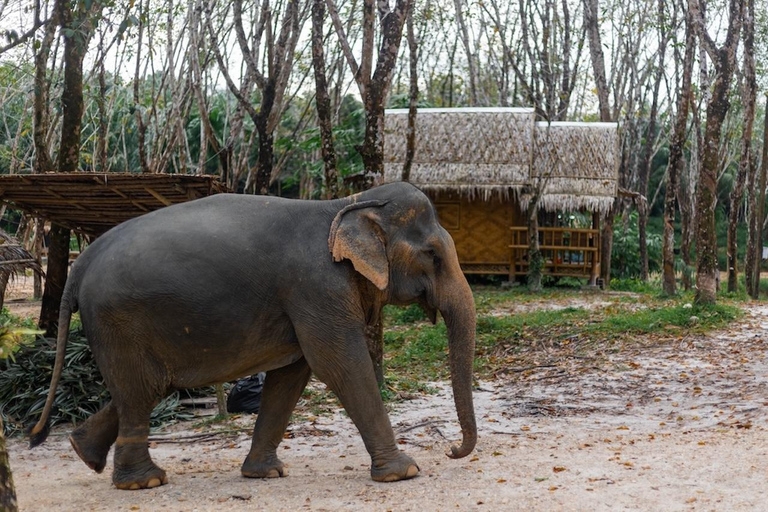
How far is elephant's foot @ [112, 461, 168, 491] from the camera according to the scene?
642 cm

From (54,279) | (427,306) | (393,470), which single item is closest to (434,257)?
(427,306)

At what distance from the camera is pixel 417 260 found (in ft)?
22.0

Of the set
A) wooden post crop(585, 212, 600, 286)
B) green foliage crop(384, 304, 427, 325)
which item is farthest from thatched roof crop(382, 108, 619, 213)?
green foliage crop(384, 304, 427, 325)

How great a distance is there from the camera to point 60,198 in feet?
28.8

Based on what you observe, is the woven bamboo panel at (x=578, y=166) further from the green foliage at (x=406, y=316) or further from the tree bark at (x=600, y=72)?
the green foliage at (x=406, y=316)

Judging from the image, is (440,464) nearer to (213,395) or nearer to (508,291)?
(213,395)

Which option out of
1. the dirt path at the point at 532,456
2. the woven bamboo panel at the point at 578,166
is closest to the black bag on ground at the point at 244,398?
the dirt path at the point at 532,456

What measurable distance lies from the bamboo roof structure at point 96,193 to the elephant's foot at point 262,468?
8.16ft

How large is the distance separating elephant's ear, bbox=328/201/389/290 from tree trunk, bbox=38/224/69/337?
4.77m

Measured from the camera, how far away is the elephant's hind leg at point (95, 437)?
6.69m

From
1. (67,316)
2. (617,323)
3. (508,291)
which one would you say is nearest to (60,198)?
(67,316)

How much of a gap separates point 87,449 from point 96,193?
2.82 metres

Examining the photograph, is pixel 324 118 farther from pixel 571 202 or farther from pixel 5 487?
pixel 571 202

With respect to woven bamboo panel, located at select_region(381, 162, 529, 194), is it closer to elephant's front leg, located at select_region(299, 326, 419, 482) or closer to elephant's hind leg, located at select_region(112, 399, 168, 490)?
elephant's front leg, located at select_region(299, 326, 419, 482)
